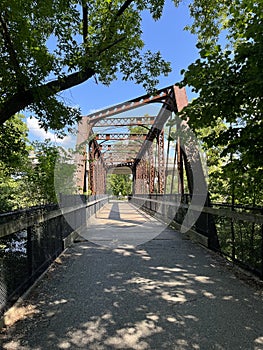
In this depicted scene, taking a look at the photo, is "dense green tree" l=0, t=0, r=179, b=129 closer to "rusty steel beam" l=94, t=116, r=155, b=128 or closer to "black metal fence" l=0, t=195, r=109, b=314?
"black metal fence" l=0, t=195, r=109, b=314

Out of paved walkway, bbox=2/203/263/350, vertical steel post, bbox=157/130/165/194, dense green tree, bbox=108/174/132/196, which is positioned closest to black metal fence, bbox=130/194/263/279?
paved walkway, bbox=2/203/263/350

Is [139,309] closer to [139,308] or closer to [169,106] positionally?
[139,308]

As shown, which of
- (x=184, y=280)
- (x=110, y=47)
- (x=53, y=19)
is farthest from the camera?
(x=110, y=47)

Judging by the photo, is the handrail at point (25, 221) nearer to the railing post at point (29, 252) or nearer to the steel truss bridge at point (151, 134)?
the railing post at point (29, 252)

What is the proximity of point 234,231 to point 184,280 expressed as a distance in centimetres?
132

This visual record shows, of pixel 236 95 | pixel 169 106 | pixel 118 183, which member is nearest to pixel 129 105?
pixel 169 106

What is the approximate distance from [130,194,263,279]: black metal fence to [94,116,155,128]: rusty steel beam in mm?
8981

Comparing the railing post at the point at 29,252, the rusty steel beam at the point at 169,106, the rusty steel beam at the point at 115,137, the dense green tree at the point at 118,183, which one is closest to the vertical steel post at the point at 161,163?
the rusty steel beam at the point at 169,106

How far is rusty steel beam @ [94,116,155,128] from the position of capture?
1553 cm

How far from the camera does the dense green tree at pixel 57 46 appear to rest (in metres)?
3.79

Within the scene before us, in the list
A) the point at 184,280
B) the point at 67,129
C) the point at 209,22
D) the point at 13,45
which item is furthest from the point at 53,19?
the point at 184,280

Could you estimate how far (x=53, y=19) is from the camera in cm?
434

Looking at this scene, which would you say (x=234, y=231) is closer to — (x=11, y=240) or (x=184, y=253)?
(x=184, y=253)

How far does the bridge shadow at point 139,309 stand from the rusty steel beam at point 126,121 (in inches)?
458
